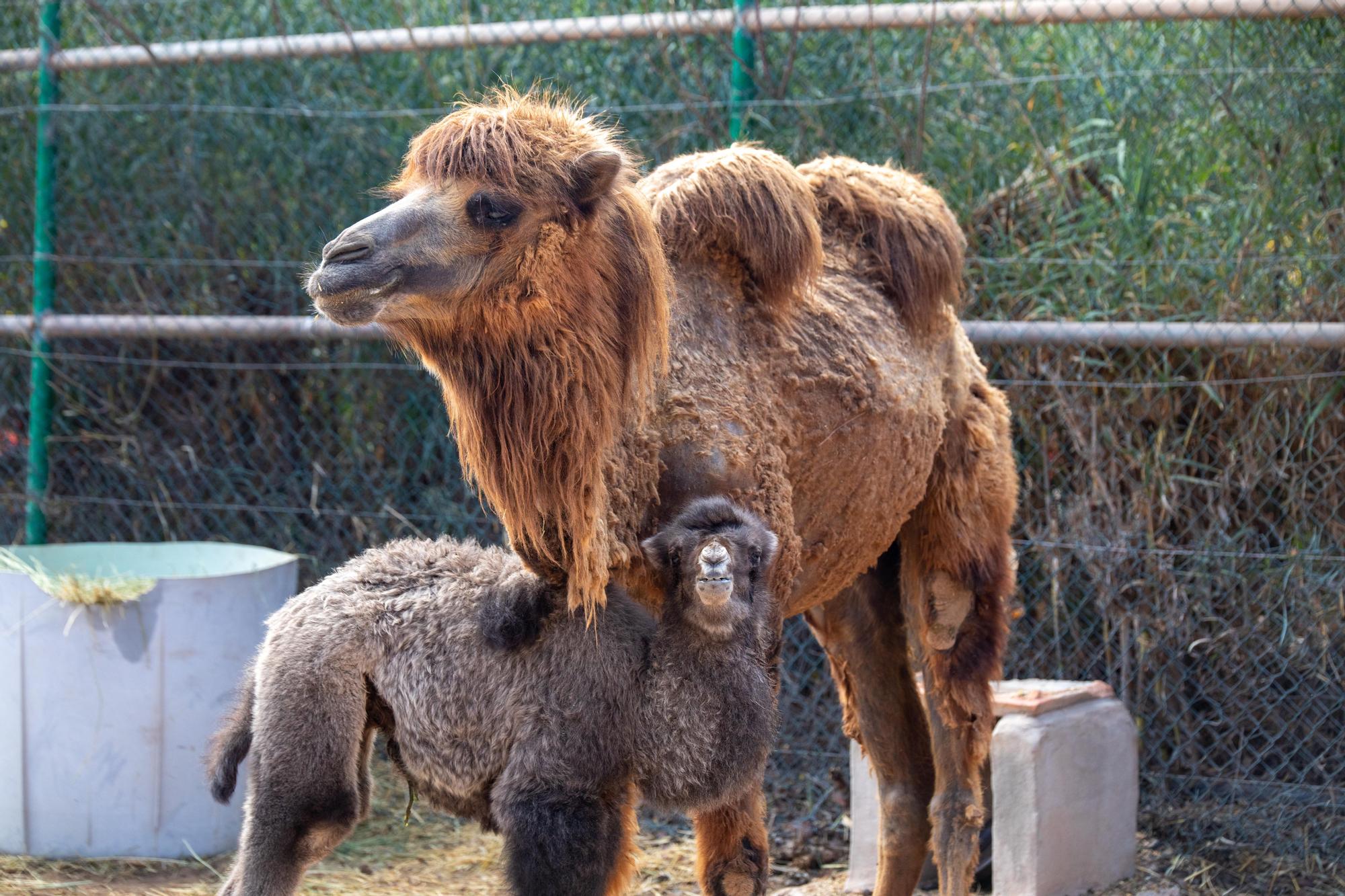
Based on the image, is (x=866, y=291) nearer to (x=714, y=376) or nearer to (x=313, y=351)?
(x=714, y=376)

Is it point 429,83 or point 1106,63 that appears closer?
point 1106,63

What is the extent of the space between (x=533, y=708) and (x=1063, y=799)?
2.18m

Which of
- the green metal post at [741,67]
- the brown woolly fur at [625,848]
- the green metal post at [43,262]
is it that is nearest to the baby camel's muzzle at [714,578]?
the brown woolly fur at [625,848]

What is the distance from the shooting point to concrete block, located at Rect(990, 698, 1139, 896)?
416 centimetres

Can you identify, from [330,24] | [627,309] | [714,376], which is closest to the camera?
[627,309]

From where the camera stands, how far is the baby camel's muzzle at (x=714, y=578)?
2680 mm

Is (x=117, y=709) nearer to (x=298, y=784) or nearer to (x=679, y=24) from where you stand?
(x=298, y=784)

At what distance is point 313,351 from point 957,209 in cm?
279

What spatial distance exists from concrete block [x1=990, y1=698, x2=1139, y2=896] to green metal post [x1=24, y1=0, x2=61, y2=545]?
13.1ft

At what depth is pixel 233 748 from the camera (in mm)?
3049

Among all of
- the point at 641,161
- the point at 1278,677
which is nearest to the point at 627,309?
the point at 641,161

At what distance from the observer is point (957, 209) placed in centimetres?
521

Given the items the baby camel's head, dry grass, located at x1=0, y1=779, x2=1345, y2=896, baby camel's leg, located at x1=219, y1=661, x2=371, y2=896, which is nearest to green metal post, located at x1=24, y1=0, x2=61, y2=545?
dry grass, located at x1=0, y1=779, x2=1345, y2=896

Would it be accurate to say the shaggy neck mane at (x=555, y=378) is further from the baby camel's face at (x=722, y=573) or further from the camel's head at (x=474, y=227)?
the baby camel's face at (x=722, y=573)
